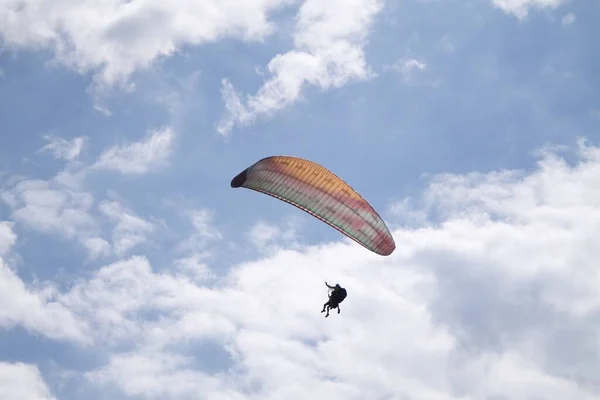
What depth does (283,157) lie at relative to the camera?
64062mm

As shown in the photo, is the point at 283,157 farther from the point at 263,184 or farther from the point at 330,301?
the point at 330,301

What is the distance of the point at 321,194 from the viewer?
63.7 metres

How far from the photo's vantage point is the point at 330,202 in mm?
63688

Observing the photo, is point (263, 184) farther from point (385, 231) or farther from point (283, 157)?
point (385, 231)

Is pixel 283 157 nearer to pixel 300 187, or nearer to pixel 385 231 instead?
pixel 300 187

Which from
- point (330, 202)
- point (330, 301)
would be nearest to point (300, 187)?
point (330, 202)

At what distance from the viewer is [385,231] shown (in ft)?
208

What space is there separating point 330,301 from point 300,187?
22.8ft

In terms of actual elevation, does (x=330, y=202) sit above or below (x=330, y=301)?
above

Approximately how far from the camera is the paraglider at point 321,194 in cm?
6325

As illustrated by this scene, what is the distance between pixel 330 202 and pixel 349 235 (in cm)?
224

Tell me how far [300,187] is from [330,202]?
1913 millimetres

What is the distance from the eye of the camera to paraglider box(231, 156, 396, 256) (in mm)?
63250

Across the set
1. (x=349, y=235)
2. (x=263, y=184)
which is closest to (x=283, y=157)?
(x=263, y=184)
